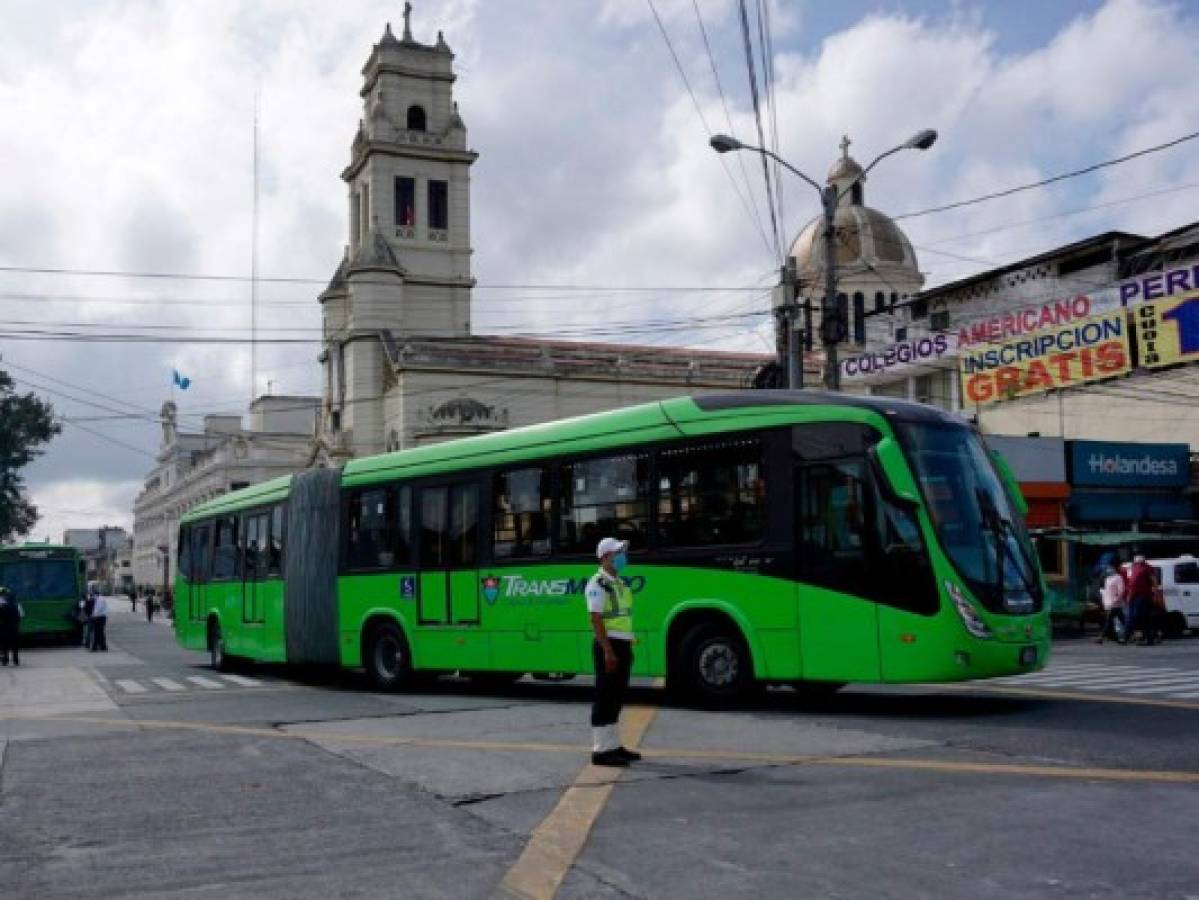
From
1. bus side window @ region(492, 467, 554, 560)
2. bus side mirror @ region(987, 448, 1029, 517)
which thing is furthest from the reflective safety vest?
bus side window @ region(492, 467, 554, 560)

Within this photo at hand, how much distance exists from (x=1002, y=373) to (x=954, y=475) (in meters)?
35.8

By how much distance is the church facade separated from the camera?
7106 cm

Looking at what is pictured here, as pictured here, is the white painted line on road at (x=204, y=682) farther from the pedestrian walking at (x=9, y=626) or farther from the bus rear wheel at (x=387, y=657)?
the pedestrian walking at (x=9, y=626)

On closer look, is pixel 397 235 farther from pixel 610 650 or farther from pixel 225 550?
pixel 610 650

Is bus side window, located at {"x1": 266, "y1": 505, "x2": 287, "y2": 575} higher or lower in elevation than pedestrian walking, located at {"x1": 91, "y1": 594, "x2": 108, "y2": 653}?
higher

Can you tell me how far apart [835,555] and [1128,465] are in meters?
28.3

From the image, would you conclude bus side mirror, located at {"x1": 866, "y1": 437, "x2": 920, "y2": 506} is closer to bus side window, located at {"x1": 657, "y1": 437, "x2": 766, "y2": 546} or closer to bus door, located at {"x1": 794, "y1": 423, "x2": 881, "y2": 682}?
bus door, located at {"x1": 794, "y1": 423, "x2": 881, "y2": 682}

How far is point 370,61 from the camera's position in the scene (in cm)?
7869

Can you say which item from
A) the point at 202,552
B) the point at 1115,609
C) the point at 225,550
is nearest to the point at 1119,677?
the point at 1115,609

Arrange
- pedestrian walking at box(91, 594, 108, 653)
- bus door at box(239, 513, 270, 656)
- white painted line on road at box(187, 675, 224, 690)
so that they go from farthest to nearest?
pedestrian walking at box(91, 594, 108, 653) → bus door at box(239, 513, 270, 656) → white painted line on road at box(187, 675, 224, 690)

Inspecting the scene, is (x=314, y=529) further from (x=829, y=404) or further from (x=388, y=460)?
(x=829, y=404)

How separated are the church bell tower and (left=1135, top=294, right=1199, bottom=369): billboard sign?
4331 centimetres

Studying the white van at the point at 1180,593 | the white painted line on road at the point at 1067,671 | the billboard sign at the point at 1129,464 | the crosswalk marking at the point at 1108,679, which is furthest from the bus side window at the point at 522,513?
the billboard sign at the point at 1129,464

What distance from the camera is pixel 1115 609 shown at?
1043 inches
